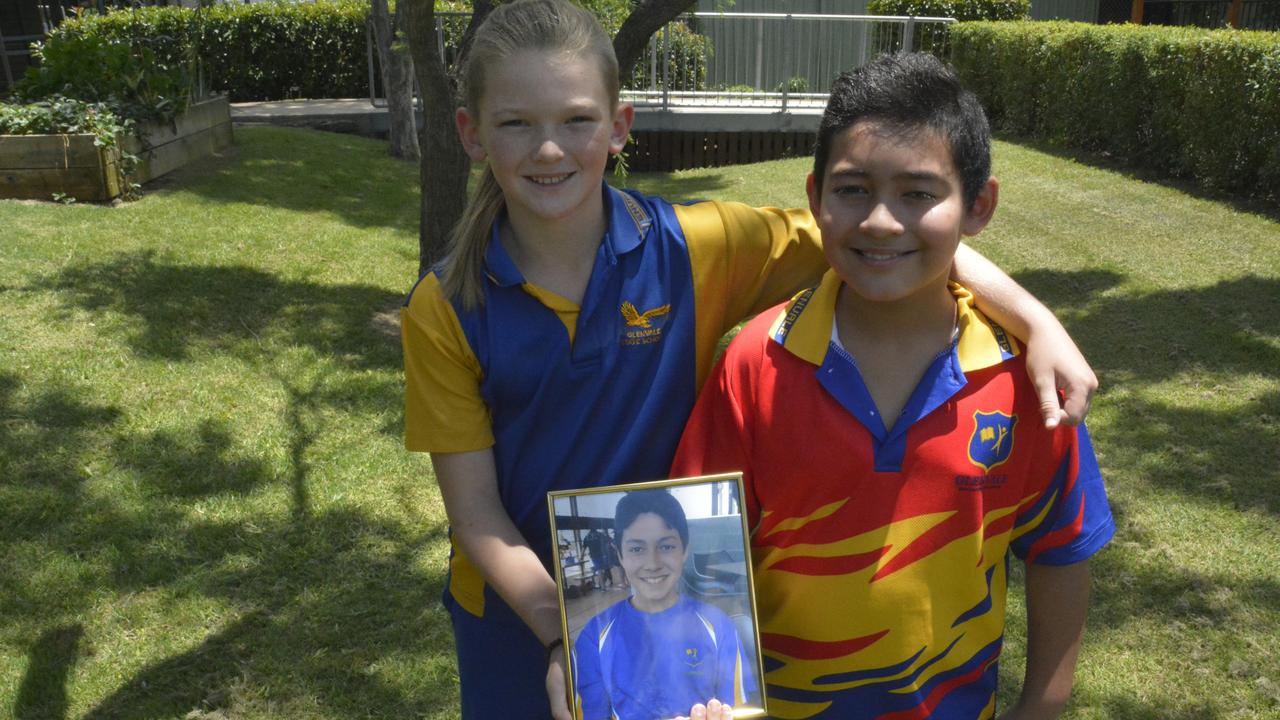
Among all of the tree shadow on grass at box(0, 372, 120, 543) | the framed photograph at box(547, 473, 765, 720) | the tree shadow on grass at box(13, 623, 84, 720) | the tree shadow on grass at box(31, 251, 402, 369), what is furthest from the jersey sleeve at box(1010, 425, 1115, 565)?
the tree shadow on grass at box(31, 251, 402, 369)

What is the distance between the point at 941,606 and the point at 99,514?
3.97m

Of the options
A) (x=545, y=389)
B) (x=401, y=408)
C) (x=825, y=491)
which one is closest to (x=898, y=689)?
(x=825, y=491)

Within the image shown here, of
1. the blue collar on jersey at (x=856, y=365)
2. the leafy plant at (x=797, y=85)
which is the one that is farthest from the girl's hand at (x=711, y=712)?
the leafy plant at (x=797, y=85)

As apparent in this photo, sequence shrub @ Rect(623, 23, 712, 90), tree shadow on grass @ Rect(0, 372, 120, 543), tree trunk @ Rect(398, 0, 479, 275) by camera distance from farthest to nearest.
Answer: shrub @ Rect(623, 23, 712, 90)
tree trunk @ Rect(398, 0, 479, 275)
tree shadow on grass @ Rect(0, 372, 120, 543)

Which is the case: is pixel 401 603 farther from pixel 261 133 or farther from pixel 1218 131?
pixel 261 133

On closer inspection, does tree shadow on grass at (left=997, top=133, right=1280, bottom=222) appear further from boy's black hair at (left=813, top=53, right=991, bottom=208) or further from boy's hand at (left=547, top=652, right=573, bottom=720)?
boy's hand at (left=547, top=652, right=573, bottom=720)

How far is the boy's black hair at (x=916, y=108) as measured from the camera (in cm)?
173

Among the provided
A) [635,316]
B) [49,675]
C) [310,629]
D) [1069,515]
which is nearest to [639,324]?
[635,316]

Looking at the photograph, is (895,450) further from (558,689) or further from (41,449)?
(41,449)

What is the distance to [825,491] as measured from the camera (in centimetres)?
177

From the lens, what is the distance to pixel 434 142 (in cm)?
619

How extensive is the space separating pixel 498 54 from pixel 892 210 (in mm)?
709

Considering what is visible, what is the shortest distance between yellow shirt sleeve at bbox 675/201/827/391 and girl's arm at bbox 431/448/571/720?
0.44 m

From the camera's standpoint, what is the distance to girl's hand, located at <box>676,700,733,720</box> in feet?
5.21
